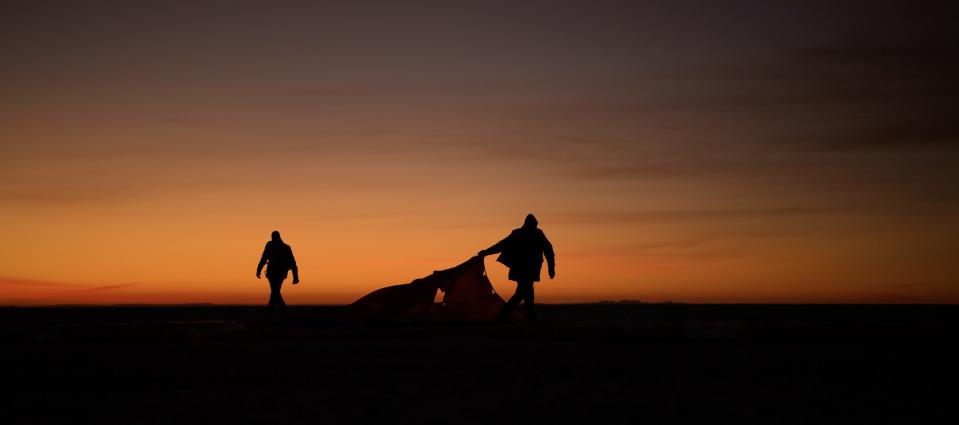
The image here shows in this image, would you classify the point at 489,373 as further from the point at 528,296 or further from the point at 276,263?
the point at 276,263

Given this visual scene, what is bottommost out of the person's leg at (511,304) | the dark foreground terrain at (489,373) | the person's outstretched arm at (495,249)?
the dark foreground terrain at (489,373)

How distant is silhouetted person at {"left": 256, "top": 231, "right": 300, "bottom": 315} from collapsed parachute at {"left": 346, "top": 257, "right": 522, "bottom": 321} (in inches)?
164

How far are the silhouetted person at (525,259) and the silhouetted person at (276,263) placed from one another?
6755mm

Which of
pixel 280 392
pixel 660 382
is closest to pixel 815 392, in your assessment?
pixel 660 382

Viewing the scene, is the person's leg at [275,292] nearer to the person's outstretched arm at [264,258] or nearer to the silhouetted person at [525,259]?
the person's outstretched arm at [264,258]

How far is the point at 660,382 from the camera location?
34.4 feet

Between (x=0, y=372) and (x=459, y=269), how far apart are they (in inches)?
430

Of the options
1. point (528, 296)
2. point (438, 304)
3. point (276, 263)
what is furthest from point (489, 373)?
point (276, 263)

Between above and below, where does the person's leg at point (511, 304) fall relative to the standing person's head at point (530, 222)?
below

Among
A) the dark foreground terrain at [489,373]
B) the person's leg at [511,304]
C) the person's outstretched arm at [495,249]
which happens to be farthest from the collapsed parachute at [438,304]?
the dark foreground terrain at [489,373]

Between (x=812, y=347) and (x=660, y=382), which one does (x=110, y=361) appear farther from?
(x=812, y=347)

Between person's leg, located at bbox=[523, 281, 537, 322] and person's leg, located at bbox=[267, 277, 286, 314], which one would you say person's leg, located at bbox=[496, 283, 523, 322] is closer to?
person's leg, located at bbox=[523, 281, 537, 322]

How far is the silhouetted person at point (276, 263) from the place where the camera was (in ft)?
81.8

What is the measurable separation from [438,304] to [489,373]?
10318mm
